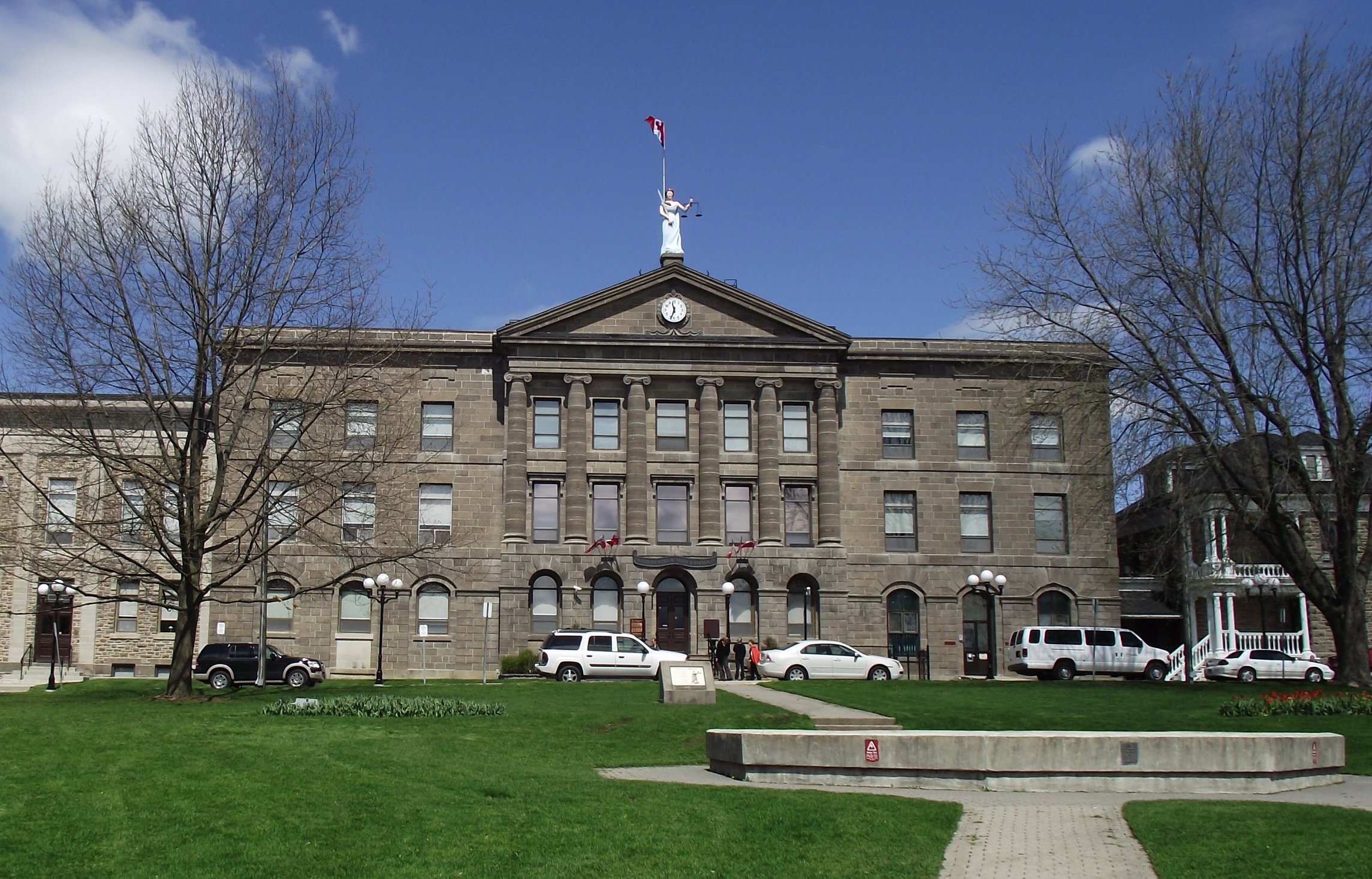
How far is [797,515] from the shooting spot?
50.2 metres

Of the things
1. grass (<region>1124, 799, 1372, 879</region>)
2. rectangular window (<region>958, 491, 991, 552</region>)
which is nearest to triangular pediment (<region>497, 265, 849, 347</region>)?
rectangular window (<region>958, 491, 991, 552</region>)

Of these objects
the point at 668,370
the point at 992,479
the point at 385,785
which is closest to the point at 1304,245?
the point at 992,479

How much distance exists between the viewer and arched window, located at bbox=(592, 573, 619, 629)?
4838 centimetres

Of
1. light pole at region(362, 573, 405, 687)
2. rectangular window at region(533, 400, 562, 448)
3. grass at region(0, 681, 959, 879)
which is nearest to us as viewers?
A: grass at region(0, 681, 959, 879)

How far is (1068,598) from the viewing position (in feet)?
167

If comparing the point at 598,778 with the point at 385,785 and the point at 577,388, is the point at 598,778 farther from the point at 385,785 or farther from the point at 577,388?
the point at 577,388

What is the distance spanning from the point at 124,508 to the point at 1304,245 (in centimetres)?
3247

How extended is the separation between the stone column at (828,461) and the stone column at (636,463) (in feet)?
22.2

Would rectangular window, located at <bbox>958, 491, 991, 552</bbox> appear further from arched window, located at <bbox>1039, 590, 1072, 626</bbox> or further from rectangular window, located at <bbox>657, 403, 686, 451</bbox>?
rectangular window, located at <bbox>657, 403, 686, 451</bbox>

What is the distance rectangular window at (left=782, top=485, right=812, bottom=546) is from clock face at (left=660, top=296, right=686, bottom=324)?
779 centimetres

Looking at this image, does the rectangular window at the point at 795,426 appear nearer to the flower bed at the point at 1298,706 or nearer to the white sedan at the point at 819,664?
the white sedan at the point at 819,664

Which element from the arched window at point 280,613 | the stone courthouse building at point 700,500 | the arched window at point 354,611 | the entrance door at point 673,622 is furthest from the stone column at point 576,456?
the arched window at point 280,613

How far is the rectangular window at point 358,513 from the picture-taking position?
30672mm

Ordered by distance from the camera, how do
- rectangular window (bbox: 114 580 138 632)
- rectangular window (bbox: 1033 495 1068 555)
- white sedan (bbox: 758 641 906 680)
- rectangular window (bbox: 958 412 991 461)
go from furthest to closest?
rectangular window (bbox: 958 412 991 461) < rectangular window (bbox: 1033 495 1068 555) < rectangular window (bbox: 114 580 138 632) < white sedan (bbox: 758 641 906 680)
